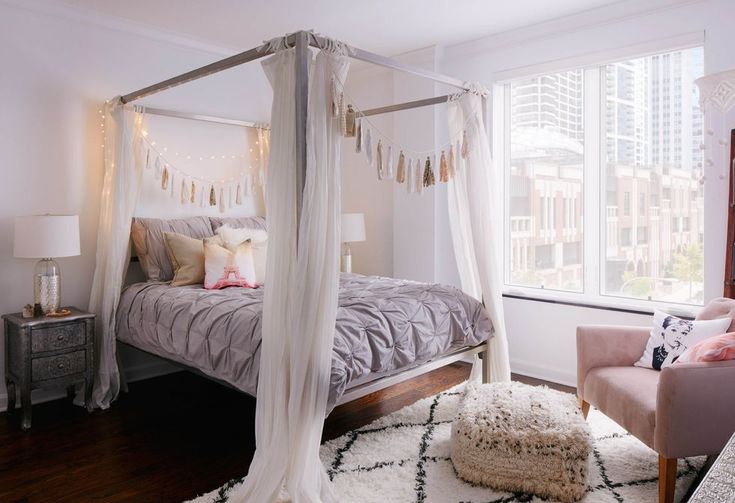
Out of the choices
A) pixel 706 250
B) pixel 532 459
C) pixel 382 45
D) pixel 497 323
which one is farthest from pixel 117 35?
pixel 706 250

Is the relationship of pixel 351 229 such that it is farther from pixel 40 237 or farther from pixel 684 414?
pixel 684 414

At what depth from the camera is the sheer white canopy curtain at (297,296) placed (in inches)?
94.9

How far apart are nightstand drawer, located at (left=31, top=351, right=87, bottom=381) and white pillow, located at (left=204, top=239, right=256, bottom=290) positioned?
87 centimetres

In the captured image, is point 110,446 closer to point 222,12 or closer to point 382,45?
point 222,12

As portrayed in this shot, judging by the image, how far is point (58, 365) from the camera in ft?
11.4

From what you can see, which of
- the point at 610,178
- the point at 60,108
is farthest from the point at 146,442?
the point at 610,178

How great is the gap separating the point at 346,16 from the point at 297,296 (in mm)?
2424

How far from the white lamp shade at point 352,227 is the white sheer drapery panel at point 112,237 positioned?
5.51 ft

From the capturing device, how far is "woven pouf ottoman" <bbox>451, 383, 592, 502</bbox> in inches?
96.3

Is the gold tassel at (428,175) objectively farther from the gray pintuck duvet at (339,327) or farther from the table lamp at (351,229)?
the table lamp at (351,229)

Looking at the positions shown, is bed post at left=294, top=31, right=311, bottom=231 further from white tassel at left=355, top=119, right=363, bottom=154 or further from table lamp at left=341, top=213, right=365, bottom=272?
table lamp at left=341, top=213, right=365, bottom=272

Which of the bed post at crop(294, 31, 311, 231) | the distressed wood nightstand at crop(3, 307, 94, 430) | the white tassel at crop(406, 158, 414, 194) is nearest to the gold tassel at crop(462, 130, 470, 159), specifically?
the white tassel at crop(406, 158, 414, 194)

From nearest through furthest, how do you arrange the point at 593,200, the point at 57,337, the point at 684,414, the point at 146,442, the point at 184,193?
1. the point at 684,414
2. the point at 146,442
3. the point at 57,337
4. the point at 593,200
5. the point at 184,193

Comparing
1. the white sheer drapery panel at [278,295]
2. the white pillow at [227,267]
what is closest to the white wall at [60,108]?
the white pillow at [227,267]
